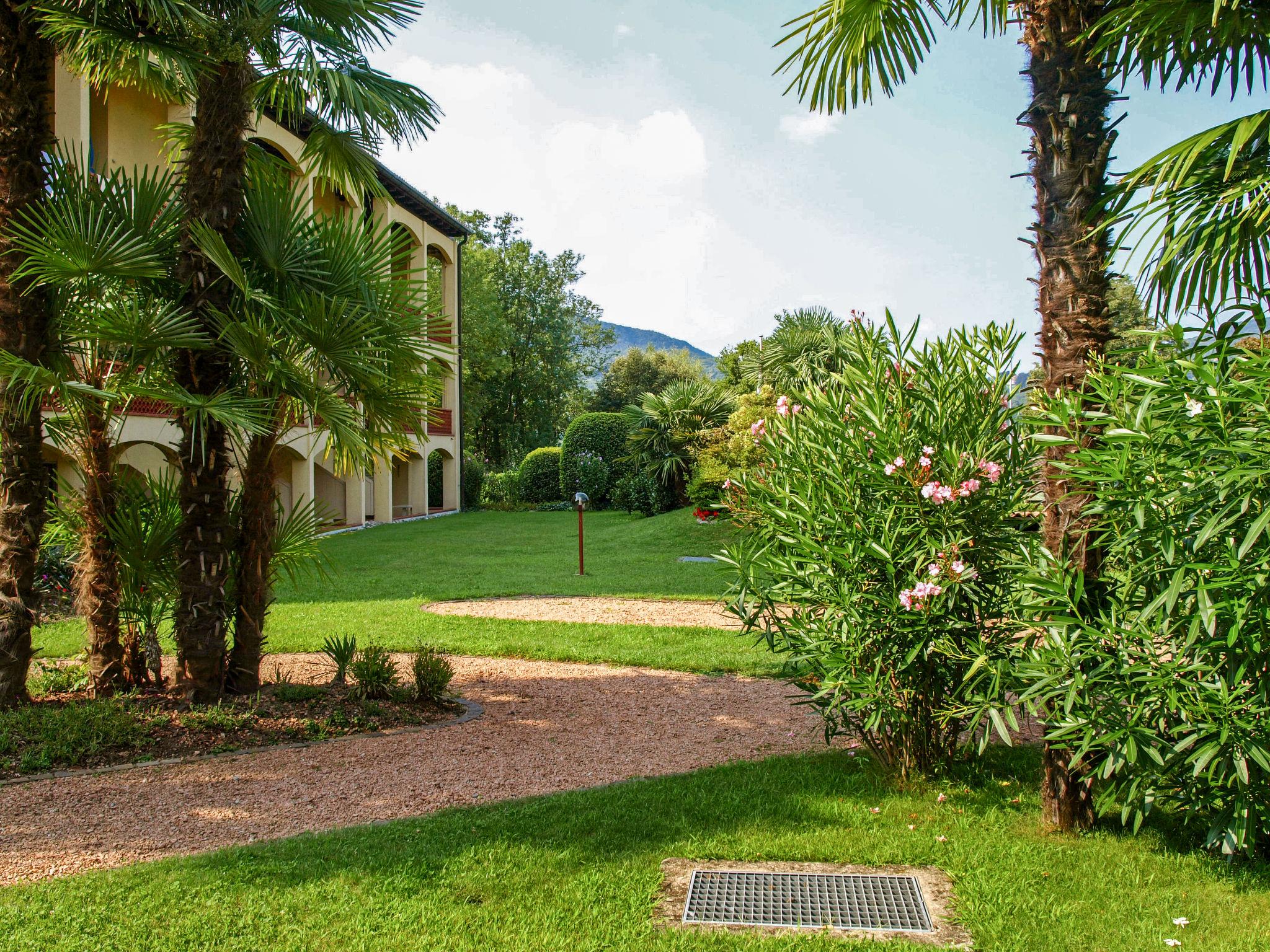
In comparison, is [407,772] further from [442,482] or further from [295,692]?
[442,482]

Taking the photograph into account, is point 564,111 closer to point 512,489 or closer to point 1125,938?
point 1125,938

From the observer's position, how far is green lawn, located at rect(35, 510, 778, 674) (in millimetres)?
8555

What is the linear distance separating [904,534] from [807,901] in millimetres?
1706

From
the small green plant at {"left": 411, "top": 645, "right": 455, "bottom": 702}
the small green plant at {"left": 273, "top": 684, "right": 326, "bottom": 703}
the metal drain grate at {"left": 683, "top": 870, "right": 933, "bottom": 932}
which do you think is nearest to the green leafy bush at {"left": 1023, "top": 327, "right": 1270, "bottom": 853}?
the metal drain grate at {"left": 683, "top": 870, "right": 933, "bottom": 932}

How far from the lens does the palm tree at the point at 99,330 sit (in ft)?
17.3

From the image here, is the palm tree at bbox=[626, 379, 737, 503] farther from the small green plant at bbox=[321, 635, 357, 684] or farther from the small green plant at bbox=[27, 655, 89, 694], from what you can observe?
the small green plant at bbox=[27, 655, 89, 694]

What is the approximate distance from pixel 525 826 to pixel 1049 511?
2697mm

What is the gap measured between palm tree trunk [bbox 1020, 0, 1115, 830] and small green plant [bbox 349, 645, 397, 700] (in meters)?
4.39

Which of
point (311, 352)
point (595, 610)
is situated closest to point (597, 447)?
point (595, 610)

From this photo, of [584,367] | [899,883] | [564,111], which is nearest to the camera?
[899,883]

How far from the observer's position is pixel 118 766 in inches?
204

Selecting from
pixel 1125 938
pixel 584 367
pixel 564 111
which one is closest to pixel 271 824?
pixel 1125 938

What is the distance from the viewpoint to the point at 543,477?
31.0 meters

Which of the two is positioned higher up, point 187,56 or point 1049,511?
point 187,56
